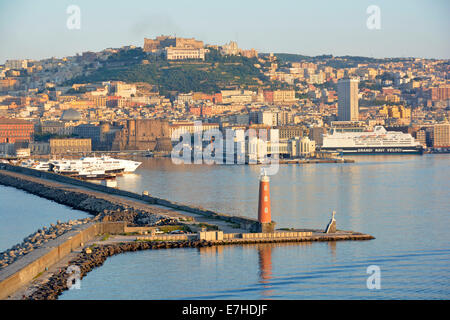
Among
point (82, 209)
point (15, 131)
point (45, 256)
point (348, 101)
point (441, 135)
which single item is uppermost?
point (348, 101)

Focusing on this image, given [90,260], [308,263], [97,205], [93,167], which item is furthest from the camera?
[93,167]

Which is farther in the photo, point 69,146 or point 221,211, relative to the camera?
point 69,146

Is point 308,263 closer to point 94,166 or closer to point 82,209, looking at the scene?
point 82,209

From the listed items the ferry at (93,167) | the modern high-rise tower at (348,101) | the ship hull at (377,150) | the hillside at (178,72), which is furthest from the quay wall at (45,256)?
the hillside at (178,72)

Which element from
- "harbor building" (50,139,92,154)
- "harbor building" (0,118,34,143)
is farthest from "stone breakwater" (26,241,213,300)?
"harbor building" (0,118,34,143)

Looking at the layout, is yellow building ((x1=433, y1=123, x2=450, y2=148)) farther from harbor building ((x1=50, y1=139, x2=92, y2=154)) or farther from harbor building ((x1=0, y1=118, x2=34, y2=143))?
harbor building ((x1=0, y1=118, x2=34, y2=143))

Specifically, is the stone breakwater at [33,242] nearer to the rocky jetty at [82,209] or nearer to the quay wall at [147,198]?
the rocky jetty at [82,209]

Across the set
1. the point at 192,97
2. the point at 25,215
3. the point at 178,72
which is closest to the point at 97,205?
the point at 25,215
